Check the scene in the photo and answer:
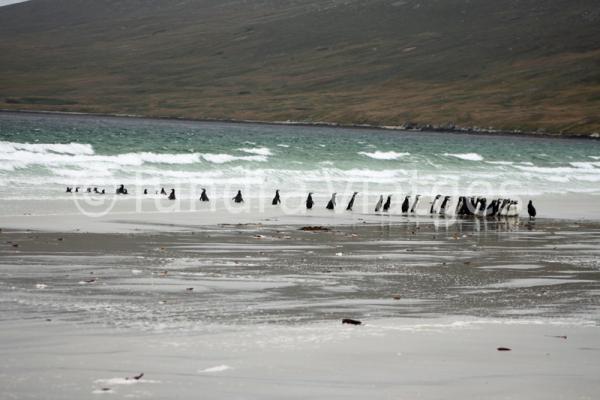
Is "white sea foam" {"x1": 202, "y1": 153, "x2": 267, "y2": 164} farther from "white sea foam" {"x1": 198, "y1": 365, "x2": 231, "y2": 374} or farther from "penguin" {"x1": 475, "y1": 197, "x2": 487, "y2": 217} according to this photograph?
"white sea foam" {"x1": 198, "y1": 365, "x2": 231, "y2": 374}

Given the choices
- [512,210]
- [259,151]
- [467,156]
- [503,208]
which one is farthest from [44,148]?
[467,156]

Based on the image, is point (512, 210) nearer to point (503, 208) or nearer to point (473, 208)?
point (503, 208)

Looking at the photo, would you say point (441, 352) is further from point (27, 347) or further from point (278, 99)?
point (278, 99)

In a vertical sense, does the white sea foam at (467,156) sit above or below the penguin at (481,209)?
above

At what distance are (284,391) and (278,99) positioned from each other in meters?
181

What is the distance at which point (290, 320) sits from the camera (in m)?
10.7

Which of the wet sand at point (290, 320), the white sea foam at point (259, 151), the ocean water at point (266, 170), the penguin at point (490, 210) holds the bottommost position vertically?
the wet sand at point (290, 320)

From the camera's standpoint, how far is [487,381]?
8.29 meters

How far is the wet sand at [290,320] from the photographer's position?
26.7ft

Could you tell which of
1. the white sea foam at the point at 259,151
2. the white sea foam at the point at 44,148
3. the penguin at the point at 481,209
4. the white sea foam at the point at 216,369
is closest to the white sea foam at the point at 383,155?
the white sea foam at the point at 259,151

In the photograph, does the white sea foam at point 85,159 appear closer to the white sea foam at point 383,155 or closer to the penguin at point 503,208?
the white sea foam at point 383,155

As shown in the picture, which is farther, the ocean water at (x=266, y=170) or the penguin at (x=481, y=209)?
the ocean water at (x=266, y=170)

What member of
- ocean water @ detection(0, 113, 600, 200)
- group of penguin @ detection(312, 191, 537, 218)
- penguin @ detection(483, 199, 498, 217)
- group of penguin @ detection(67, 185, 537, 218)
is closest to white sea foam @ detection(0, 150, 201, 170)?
ocean water @ detection(0, 113, 600, 200)

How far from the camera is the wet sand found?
8.12m
